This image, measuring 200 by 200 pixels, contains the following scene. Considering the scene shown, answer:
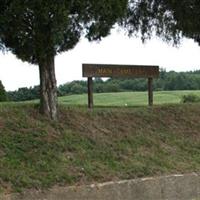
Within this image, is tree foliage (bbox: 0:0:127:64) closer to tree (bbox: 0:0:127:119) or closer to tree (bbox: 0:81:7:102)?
tree (bbox: 0:0:127:119)

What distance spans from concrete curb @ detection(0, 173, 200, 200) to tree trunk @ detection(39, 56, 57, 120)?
7.97ft

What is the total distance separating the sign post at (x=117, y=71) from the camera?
48.6 ft

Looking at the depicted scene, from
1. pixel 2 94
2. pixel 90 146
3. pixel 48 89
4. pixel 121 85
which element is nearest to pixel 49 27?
pixel 48 89

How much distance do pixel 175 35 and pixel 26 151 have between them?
759 centimetres

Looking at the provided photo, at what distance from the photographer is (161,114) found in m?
14.5

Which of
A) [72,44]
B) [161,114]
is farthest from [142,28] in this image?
[72,44]

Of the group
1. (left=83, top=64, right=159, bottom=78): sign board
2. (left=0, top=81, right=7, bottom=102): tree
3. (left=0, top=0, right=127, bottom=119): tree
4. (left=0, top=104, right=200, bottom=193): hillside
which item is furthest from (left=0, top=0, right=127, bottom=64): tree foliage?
(left=0, top=81, right=7, bottom=102): tree

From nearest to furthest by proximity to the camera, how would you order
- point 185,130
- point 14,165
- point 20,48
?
1. point 14,165
2. point 20,48
3. point 185,130

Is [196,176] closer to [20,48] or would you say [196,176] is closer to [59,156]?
[59,156]

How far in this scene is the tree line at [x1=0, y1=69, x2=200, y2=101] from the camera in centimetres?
2492

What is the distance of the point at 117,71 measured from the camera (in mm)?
15555

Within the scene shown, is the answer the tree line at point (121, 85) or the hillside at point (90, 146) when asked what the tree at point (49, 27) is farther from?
the tree line at point (121, 85)

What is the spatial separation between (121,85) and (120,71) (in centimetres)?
1448

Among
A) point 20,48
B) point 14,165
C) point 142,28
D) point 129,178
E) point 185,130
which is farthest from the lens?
point 142,28
